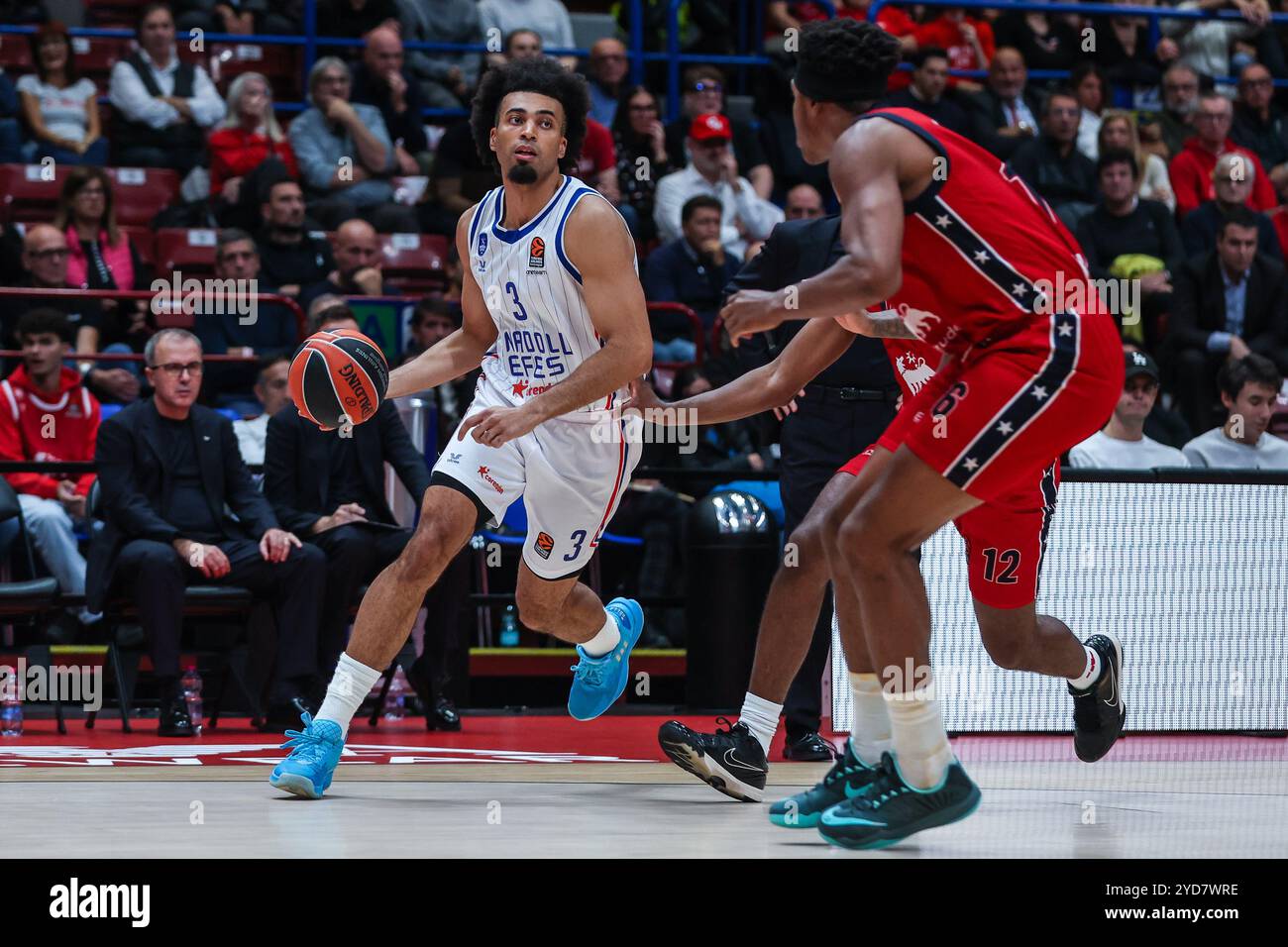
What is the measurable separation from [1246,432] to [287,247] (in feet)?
17.5

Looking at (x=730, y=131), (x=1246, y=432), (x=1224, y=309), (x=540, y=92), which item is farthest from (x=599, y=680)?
(x=730, y=131)

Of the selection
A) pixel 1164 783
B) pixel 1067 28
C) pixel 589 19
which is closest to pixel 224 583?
pixel 1164 783

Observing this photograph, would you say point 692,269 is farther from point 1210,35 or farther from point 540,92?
point 1210,35

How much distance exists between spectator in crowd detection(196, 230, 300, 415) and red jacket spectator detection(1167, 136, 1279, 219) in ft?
21.0

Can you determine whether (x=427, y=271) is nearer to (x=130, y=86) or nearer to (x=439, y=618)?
(x=130, y=86)

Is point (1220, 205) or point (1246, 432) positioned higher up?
point (1220, 205)

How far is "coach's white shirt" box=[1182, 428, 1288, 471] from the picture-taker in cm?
854

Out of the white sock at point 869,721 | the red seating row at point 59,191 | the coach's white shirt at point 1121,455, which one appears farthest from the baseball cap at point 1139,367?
the red seating row at point 59,191

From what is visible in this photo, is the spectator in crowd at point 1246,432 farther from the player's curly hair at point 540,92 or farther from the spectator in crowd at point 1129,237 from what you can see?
the player's curly hair at point 540,92

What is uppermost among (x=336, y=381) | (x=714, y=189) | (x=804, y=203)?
(x=714, y=189)

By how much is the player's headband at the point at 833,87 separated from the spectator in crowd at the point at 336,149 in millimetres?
7062

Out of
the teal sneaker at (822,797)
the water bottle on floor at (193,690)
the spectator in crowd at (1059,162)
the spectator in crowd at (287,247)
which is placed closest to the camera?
the teal sneaker at (822,797)

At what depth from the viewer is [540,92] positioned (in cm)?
563

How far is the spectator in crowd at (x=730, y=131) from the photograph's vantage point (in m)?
12.2
